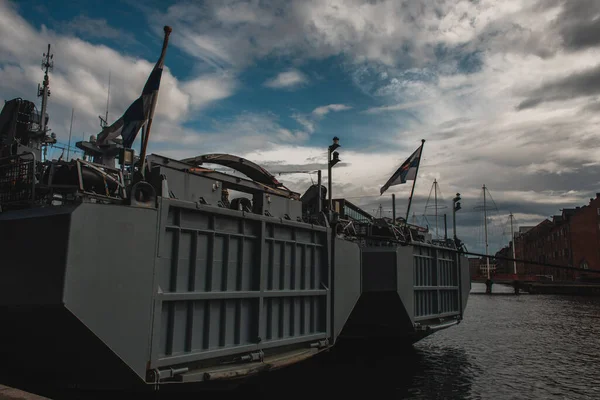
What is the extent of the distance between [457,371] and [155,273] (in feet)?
40.1

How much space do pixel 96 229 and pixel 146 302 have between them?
5.05 ft

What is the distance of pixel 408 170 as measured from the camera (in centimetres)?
2016

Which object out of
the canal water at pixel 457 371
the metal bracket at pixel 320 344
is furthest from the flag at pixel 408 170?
the metal bracket at pixel 320 344

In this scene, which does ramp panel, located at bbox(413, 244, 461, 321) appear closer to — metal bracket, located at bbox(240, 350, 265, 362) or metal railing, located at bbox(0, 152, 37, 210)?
metal bracket, located at bbox(240, 350, 265, 362)

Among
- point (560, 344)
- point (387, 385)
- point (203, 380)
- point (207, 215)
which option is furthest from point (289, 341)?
point (560, 344)

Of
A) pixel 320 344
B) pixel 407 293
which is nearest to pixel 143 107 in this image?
pixel 320 344

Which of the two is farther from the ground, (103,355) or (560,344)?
(103,355)

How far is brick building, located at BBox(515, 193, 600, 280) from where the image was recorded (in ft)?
248

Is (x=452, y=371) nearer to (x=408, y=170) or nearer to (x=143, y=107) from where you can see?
(x=408, y=170)

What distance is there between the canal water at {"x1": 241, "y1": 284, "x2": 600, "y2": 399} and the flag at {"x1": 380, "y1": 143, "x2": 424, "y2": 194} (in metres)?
6.97

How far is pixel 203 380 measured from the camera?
8523mm

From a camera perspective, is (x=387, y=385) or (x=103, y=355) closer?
(x=103, y=355)

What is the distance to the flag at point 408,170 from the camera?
20047 mm

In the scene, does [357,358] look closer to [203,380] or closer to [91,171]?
[203,380]
